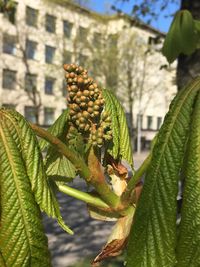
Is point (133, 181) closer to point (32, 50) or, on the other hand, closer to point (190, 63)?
point (190, 63)

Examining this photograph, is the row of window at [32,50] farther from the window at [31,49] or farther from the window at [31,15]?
the window at [31,15]

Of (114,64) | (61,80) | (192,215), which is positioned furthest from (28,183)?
(61,80)

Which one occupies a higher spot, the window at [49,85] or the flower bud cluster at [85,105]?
the flower bud cluster at [85,105]

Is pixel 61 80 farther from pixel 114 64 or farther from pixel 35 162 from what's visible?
pixel 35 162

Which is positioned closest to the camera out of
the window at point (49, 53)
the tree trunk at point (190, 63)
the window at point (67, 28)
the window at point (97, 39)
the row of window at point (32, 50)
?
the tree trunk at point (190, 63)

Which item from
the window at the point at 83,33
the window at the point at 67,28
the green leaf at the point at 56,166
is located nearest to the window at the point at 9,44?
the window at the point at 67,28

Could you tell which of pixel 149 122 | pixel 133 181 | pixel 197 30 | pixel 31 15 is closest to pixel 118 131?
pixel 133 181

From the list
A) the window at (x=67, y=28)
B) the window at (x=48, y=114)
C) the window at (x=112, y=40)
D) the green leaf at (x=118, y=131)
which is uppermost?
the window at (x=67, y=28)
